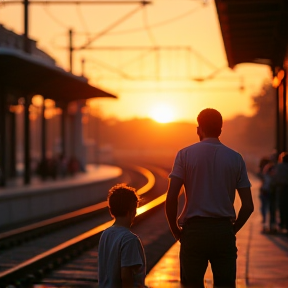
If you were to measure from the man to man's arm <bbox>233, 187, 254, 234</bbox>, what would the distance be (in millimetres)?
15

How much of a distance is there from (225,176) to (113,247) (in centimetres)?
103

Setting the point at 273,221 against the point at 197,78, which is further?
the point at 197,78

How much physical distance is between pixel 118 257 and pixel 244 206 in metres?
1.18

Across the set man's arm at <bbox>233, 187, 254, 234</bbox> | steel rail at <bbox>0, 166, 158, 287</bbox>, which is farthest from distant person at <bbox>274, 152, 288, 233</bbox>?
man's arm at <bbox>233, 187, 254, 234</bbox>

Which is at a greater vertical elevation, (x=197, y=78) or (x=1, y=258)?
(x=197, y=78)

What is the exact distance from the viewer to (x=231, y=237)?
5.75 metres

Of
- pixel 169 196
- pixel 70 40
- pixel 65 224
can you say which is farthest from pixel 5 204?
pixel 70 40

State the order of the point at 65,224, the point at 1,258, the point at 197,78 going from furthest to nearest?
the point at 197,78 < the point at 65,224 < the point at 1,258

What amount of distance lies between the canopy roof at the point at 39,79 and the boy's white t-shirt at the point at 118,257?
16.4m

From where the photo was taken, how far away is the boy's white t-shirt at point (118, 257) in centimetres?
507

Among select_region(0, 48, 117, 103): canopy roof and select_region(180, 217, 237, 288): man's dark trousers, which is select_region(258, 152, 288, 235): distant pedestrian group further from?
select_region(180, 217, 237, 288): man's dark trousers

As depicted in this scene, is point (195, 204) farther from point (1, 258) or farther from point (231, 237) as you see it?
point (1, 258)

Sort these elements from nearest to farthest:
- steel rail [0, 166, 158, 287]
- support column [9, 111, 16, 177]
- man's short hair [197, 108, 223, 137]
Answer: man's short hair [197, 108, 223, 137] → steel rail [0, 166, 158, 287] → support column [9, 111, 16, 177]

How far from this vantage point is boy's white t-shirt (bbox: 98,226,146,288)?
5070 millimetres
